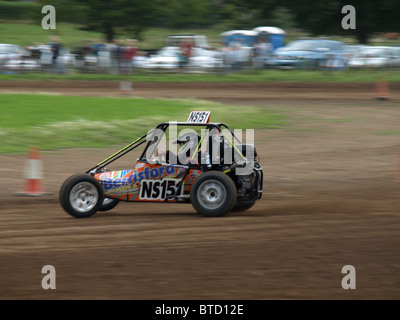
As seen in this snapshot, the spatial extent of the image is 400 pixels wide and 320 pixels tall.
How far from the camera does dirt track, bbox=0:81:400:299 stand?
622 cm

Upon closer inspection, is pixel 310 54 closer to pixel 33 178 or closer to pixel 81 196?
pixel 33 178

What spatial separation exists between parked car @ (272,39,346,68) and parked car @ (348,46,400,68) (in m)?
0.64

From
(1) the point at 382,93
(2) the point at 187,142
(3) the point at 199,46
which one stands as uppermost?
(3) the point at 199,46

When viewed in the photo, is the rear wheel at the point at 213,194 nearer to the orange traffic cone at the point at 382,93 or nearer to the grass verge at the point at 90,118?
the grass verge at the point at 90,118

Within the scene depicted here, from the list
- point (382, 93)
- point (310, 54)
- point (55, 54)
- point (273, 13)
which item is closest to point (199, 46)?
point (310, 54)

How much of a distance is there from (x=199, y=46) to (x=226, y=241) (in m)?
26.4

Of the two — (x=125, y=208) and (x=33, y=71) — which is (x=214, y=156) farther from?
(x=33, y=71)

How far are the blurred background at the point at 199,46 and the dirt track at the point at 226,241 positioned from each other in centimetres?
1550

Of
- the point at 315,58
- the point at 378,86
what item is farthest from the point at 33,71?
the point at 378,86

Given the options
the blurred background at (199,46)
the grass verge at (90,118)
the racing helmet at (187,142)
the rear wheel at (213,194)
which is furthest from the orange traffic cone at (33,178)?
the blurred background at (199,46)

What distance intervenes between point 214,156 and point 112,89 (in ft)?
53.2

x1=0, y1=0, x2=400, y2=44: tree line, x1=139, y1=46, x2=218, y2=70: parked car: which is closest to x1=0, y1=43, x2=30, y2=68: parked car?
x1=139, y1=46, x2=218, y2=70: parked car

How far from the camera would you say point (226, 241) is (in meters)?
7.77

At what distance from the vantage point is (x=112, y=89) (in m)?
25.0
